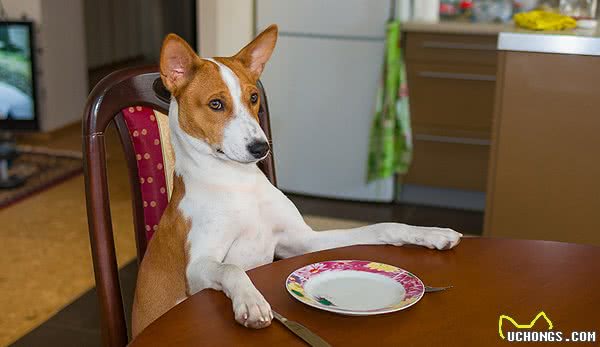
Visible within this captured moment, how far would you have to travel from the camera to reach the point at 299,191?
4.71 meters

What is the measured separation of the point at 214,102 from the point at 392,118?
2.92 m

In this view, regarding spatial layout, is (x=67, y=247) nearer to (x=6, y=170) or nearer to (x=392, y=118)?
(x=6, y=170)

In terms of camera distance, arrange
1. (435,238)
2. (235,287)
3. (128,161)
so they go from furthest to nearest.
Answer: (128,161) < (435,238) < (235,287)

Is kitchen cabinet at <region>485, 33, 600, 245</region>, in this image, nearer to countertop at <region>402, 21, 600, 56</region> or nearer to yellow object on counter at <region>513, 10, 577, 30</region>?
countertop at <region>402, 21, 600, 56</region>

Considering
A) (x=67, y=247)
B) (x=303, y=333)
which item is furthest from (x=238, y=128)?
(x=67, y=247)

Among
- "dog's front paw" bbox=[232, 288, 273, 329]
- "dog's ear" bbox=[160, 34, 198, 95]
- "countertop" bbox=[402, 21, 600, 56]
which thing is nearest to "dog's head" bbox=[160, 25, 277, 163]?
"dog's ear" bbox=[160, 34, 198, 95]

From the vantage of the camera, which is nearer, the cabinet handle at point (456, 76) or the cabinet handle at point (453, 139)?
the cabinet handle at point (456, 76)

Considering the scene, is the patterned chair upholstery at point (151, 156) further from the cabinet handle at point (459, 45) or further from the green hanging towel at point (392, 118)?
the cabinet handle at point (459, 45)

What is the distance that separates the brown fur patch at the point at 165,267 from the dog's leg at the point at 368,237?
0.79ft

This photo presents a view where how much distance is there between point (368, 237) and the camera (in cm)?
152

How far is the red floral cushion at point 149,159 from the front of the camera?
Result: 5.57 feet

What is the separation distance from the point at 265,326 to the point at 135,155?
74cm

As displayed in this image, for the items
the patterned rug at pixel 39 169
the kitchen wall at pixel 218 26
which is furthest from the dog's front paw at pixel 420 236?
the patterned rug at pixel 39 169

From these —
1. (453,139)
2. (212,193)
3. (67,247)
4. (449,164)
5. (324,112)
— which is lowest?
(67,247)
